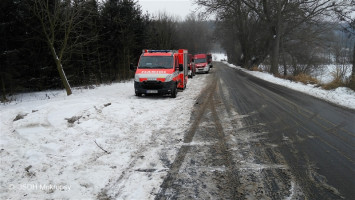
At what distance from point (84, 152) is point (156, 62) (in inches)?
323

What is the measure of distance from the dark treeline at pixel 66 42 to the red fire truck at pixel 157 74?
15.3ft

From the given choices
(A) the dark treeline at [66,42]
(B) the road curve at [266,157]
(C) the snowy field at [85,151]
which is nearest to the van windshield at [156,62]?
(A) the dark treeline at [66,42]

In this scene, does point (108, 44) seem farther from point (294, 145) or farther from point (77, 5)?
point (294, 145)

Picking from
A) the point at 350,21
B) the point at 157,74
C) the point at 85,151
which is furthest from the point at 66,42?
the point at 350,21

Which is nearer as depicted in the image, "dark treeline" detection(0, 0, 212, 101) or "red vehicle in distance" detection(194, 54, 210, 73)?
"dark treeline" detection(0, 0, 212, 101)

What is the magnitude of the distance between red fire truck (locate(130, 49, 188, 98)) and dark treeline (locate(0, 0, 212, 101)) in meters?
4.66

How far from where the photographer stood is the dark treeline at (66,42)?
1400 centimetres

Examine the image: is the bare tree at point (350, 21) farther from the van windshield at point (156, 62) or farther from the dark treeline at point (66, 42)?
the dark treeline at point (66, 42)

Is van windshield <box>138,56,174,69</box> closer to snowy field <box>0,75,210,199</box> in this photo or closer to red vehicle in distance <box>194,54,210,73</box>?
snowy field <box>0,75,210,199</box>

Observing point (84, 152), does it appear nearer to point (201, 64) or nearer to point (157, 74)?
point (157, 74)

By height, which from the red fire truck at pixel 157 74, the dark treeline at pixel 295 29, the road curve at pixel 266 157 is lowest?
the road curve at pixel 266 157

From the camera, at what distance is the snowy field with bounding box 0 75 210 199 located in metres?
3.63

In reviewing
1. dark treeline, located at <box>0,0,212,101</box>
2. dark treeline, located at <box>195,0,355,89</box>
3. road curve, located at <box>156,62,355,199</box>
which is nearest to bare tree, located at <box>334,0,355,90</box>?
dark treeline, located at <box>195,0,355,89</box>

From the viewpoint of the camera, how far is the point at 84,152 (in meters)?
4.89
